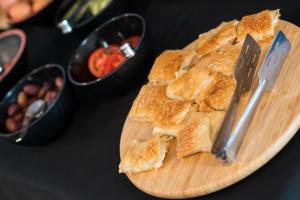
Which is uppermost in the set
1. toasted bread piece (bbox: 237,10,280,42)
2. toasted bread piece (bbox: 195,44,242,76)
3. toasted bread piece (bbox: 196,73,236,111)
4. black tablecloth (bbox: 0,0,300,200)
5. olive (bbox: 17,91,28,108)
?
toasted bread piece (bbox: 237,10,280,42)

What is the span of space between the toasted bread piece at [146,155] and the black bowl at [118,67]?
0.97ft

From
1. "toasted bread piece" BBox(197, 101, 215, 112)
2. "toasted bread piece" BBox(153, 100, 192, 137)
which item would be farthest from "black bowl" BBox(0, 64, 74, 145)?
"toasted bread piece" BBox(197, 101, 215, 112)

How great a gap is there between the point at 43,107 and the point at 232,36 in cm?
64

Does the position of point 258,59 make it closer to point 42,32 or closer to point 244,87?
point 244,87

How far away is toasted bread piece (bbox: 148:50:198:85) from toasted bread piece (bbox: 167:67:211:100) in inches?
2.7

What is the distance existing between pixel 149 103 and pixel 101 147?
8.5 inches

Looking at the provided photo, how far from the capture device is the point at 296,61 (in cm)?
99

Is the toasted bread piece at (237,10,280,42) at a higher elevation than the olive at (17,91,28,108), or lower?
higher

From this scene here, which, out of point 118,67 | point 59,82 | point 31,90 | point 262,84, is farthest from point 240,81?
point 31,90

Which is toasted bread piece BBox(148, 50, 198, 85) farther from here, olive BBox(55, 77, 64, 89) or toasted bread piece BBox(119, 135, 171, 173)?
olive BBox(55, 77, 64, 89)

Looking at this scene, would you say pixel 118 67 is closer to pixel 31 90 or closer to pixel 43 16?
pixel 31 90

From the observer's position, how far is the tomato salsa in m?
1.39

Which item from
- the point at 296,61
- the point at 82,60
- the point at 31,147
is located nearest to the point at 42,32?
the point at 82,60

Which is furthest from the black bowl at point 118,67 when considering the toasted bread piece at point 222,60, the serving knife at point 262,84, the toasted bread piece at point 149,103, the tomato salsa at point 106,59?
the serving knife at point 262,84
